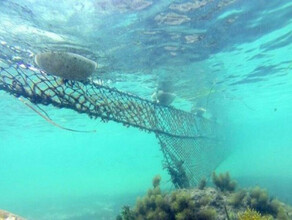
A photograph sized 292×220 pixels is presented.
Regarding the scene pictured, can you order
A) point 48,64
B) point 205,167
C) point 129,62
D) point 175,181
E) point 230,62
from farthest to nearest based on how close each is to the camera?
point 230,62
point 129,62
point 205,167
point 175,181
point 48,64

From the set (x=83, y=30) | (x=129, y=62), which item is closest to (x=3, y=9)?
(x=83, y=30)

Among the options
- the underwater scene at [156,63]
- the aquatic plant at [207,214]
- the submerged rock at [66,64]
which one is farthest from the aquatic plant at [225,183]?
the submerged rock at [66,64]

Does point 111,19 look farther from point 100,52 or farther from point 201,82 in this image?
point 201,82

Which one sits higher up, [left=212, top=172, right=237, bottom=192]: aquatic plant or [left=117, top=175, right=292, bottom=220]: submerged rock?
[left=212, top=172, right=237, bottom=192]: aquatic plant

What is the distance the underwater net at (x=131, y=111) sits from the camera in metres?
5.89

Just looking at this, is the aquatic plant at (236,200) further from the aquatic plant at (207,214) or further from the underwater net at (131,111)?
the underwater net at (131,111)

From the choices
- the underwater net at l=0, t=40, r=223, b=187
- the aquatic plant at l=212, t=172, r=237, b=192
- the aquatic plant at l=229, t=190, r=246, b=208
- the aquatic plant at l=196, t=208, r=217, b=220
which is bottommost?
the aquatic plant at l=196, t=208, r=217, b=220

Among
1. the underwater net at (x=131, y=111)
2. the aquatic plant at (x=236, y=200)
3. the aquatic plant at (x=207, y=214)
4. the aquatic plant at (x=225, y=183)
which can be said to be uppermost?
the underwater net at (x=131, y=111)

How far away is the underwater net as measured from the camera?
589 cm

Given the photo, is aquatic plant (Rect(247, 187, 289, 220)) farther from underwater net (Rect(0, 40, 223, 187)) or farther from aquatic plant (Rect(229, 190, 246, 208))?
underwater net (Rect(0, 40, 223, 187))

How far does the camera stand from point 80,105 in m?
6.50

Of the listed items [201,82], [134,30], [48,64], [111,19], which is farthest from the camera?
[201,82]

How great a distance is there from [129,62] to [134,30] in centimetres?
384

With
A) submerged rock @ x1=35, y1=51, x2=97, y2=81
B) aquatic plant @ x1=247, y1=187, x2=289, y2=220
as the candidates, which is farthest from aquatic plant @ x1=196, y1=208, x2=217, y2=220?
submerged rock @ x1=35, y1=51, x2=97, y2=81
